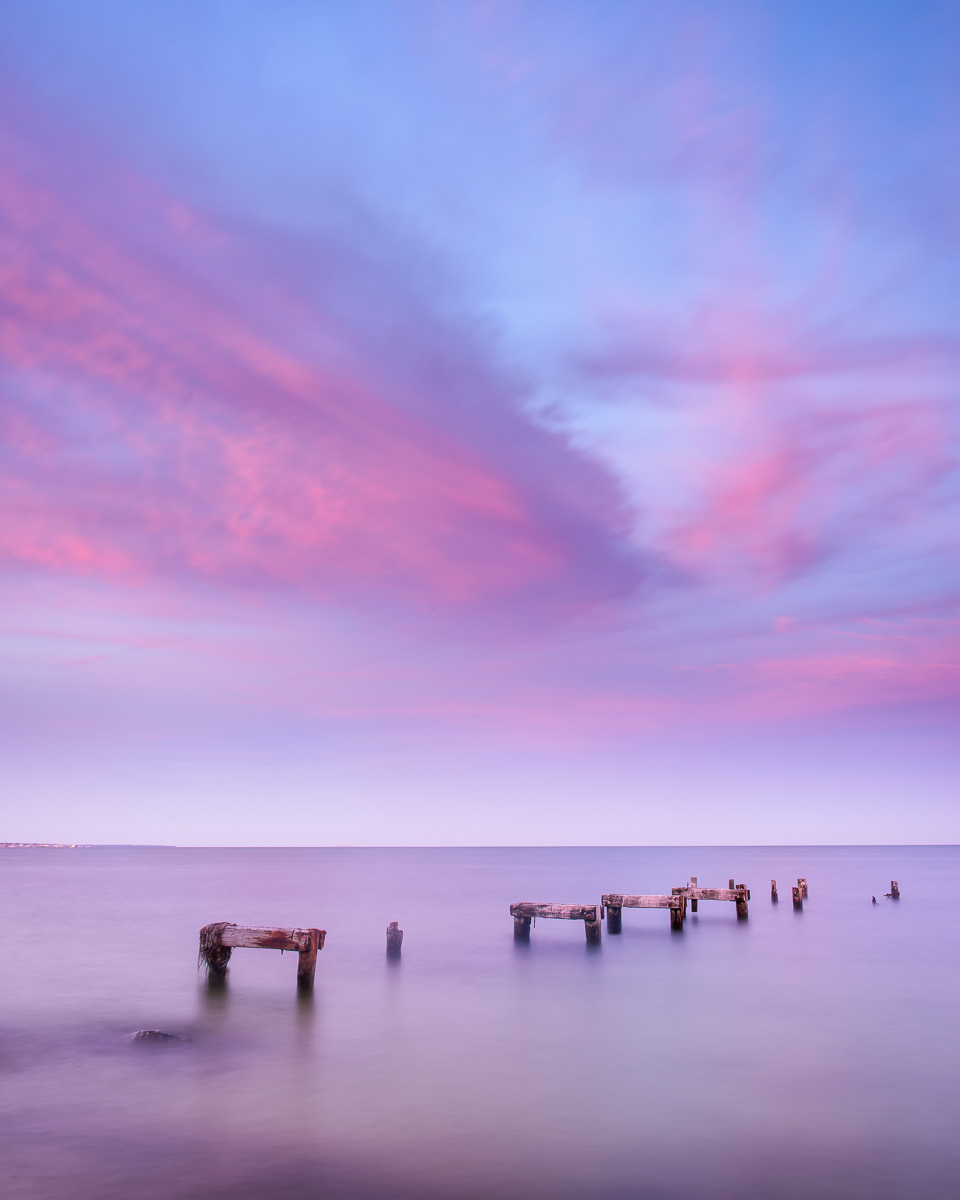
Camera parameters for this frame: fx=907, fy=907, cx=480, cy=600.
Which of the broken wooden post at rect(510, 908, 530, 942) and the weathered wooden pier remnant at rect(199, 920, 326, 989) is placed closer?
the weathered wooden pier remnant at rect(199, 920, 326, 989)

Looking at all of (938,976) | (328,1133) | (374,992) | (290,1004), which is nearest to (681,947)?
(938,976)

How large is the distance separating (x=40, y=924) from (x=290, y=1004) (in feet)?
106

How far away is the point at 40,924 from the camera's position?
5000cm

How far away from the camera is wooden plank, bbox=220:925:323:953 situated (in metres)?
23.4

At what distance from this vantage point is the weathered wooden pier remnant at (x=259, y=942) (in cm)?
2350

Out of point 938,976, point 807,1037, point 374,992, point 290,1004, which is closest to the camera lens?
point 807,1037

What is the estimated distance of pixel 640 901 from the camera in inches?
1564

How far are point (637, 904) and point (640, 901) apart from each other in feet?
0.66

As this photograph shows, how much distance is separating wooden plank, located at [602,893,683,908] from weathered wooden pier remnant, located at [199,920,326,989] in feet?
58.0

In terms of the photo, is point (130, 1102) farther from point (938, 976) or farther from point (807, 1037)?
point (938, 976)

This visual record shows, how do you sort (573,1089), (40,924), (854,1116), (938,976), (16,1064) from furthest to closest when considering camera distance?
(40,924) < (938,976) < (16,1064) < (573,1089) < (854,1116)

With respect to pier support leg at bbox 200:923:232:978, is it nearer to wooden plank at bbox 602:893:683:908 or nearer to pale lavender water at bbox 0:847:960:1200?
pale lavender water at bbox 0:847:960:1200

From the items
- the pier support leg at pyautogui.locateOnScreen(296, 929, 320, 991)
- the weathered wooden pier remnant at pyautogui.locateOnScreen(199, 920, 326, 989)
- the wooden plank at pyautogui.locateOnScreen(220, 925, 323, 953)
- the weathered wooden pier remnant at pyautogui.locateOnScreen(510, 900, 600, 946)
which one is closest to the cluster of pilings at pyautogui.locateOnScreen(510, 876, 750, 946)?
the weathered wooden pier remnant at pyautogui.locateOnScreen(510, 900, 600, 946)

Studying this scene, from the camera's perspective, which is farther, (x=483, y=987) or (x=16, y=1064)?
(x=483, y=987)
